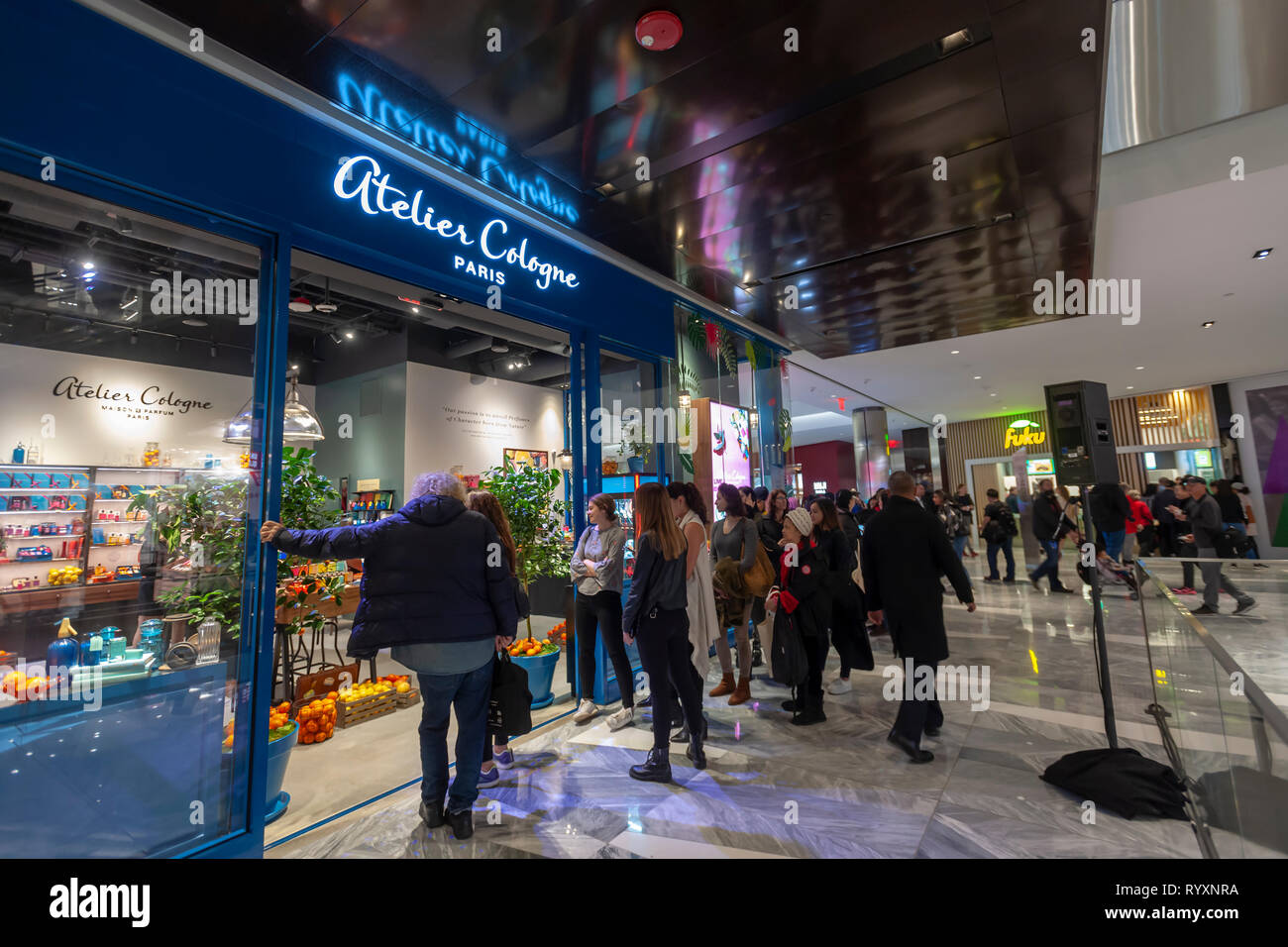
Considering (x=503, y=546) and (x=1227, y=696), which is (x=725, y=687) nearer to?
(x=503, y=546)

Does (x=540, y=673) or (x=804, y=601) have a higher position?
(x=804, y=601)

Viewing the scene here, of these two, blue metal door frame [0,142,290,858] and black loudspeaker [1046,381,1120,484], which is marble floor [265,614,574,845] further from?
Result: black loudspeaker [1046,381,1120,484]

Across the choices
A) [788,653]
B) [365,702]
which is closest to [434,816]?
[365,702]

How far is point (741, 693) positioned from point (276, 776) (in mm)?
2897

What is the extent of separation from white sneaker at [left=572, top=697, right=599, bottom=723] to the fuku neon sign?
2.94m

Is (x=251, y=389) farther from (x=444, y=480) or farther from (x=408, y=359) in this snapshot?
(x=408, y=359)

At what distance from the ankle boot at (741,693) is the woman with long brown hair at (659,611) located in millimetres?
1232

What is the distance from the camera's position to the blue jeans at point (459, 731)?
252cm

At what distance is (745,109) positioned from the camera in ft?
9.78

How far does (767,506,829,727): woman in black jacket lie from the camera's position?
12.2 ft

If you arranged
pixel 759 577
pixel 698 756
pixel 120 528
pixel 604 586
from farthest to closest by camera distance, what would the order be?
pixel 759 577
pixel 604 586
pixel 698 756
pixel 120 528

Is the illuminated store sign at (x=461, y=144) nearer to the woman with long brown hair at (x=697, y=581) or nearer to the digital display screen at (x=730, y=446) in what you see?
the woman with long brown hair at (x=697, y=581)
